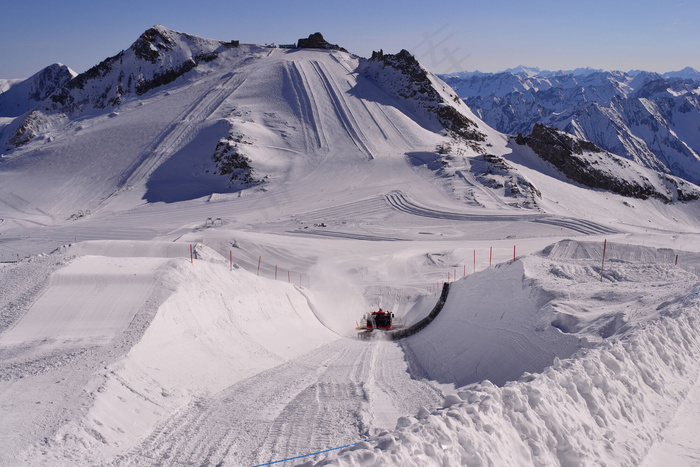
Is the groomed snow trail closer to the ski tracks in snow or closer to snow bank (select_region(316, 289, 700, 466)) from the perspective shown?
snow bank (select_region(316, 289, 700, 466))

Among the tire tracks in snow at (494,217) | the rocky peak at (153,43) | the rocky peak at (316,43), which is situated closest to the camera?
the tire tracks in snow at (494,217)

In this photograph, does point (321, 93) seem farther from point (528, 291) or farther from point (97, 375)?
point (97, 375)

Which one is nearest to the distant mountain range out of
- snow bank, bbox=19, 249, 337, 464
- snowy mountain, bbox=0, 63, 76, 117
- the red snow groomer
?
the red snow groomer

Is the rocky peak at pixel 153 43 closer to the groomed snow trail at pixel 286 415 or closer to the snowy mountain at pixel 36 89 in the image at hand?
the snowy mountain at pixel 36 89

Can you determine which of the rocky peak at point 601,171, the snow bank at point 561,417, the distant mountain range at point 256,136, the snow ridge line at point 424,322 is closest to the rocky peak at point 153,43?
the distant mountain range at point 256,136

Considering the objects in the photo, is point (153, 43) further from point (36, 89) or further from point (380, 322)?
point (380, 322)

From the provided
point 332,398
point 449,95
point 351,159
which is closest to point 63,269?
point 332,398
